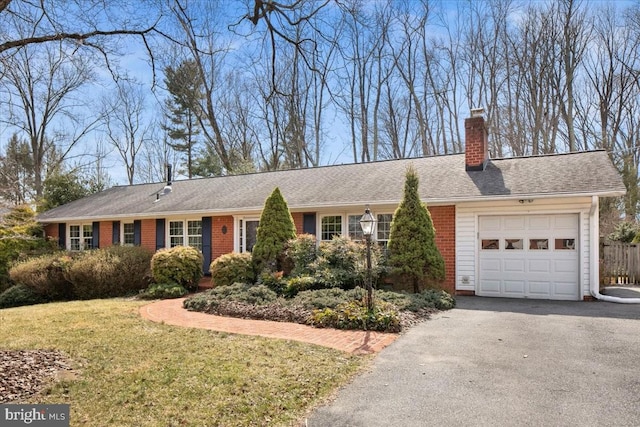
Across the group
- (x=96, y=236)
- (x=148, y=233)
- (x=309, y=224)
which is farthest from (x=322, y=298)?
(x=96, y=236)

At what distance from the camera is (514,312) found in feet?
26.5

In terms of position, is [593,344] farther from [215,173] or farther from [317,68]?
[215,173]

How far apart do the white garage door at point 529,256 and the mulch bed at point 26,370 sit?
9.04 meters

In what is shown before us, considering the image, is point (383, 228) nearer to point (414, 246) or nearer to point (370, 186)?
point (370, 186)

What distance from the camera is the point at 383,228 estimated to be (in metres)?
11.7

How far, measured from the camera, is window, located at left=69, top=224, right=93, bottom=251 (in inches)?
661

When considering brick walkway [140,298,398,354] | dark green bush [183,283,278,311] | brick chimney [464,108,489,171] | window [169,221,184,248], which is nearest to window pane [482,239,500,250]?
brick chimney [464,108,489,171]

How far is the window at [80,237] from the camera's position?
16797mm

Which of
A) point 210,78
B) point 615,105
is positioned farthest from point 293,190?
point 615,105

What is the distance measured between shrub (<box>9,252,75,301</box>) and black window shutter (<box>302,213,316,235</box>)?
6.91m

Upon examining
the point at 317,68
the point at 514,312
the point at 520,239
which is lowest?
the point at 514,312

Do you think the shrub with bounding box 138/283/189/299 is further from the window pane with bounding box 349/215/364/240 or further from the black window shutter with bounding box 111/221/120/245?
the black window shutter with bounding box 111/221/120/245

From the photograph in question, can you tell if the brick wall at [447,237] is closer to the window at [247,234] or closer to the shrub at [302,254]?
the shrub at [302,254]

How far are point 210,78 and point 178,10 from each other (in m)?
6.32
